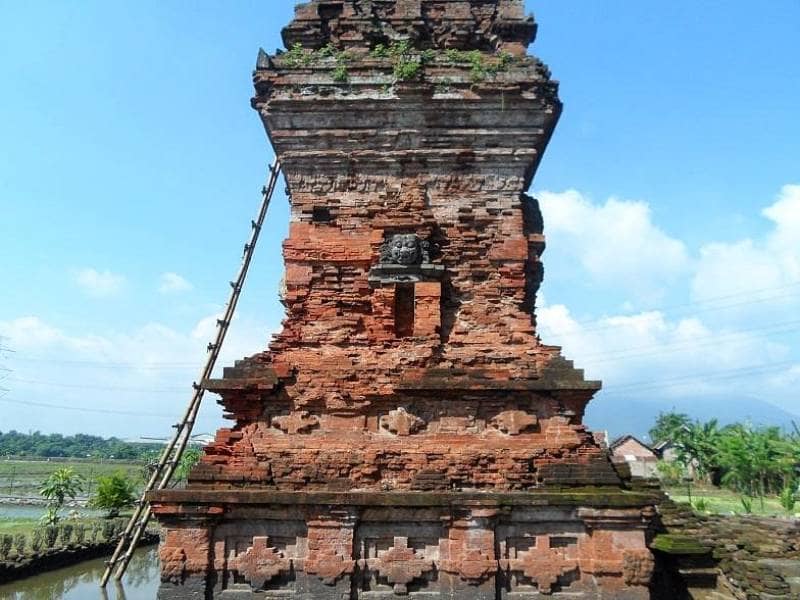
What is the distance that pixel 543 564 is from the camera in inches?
260

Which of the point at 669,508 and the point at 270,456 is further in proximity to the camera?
the point at 669,508

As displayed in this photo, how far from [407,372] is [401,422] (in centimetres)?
57

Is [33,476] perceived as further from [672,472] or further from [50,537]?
[672,472]

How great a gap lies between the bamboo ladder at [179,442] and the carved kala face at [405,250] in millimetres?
2426

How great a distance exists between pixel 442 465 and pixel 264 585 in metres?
2.25

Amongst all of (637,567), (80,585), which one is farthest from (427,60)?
(80,585)

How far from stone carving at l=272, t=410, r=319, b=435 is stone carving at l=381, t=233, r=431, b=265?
2042 millimetres

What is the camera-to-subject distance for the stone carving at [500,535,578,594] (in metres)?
6.55

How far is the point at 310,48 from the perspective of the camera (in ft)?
28.4

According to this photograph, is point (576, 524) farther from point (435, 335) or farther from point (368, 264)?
point (368, 264)

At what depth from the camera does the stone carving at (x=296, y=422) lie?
23.1ft

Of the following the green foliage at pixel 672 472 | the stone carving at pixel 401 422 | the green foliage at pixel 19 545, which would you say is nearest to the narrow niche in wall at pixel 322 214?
the stone carving at pixel 401 422

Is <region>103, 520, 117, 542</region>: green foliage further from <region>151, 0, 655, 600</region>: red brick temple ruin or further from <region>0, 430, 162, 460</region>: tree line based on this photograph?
<region>0, 430, 162, 460</region>: tree line

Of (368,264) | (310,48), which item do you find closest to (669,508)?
(368,264)
